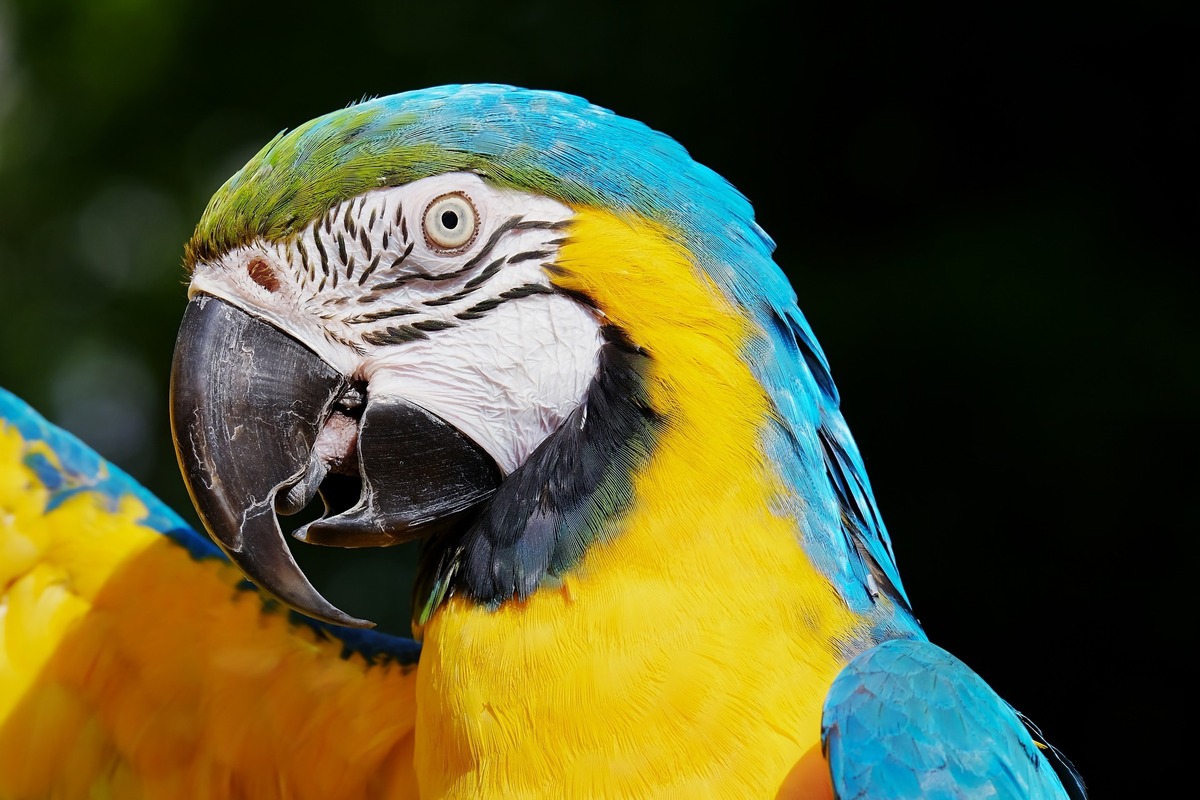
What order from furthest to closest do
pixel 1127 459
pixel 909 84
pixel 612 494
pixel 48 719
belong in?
pixel 909 84, pixel 1127 459, pixel 48 719, pixel 612 494

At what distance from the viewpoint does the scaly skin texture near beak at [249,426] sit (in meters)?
1.21

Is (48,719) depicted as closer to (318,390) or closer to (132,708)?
(132,708)

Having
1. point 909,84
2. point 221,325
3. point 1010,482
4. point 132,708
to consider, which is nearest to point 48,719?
point 132,708

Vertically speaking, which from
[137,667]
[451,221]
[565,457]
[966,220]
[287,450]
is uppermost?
[966,220]

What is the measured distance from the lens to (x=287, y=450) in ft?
4.00

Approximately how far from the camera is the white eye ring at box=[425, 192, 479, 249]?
1.24 meters

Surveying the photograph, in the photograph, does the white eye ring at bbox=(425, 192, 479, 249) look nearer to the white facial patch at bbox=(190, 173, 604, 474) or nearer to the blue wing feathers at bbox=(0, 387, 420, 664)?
the white facial patch at bbox=(190, 173, 604, 474)

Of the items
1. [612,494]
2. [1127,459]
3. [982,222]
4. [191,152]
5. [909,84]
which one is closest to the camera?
[612,494]

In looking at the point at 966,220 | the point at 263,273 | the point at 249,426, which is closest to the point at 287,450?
the point at 249,426

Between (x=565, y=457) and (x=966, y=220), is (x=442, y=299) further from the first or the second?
(x=966, y=220)

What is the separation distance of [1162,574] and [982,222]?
1000 mm

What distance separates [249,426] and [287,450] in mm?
47

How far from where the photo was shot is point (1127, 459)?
9.18ft

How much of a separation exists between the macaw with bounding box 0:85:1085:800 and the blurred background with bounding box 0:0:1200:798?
1713 mm
